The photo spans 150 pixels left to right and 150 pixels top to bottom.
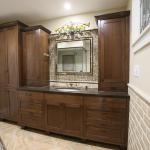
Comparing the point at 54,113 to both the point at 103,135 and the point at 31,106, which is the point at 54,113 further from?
the point at 103,135

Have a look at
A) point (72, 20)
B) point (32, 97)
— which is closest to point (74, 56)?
point (72, 20)

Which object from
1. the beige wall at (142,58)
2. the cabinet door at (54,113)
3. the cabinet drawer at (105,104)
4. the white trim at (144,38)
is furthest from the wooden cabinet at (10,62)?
the white trim at (144,38)

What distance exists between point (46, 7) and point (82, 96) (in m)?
1.76

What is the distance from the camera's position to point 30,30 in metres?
3.14

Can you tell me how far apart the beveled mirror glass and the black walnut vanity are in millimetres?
391

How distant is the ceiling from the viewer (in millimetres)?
2514

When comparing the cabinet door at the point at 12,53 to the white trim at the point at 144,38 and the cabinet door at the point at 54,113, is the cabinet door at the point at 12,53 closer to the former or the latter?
the cabinet door at the point at 54,113

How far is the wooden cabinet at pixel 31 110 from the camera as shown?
2.73 m

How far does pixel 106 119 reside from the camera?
89.3 inches

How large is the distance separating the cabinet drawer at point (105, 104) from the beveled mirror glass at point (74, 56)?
2.71 feet

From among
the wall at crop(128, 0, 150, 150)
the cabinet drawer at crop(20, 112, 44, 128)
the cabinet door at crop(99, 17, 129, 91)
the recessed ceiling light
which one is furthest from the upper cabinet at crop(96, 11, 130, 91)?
the cabinet drawer at crop(20, 112, 44, 128)

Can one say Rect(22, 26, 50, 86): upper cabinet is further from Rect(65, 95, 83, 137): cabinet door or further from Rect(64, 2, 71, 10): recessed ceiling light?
Rect(65, 95, 83, 137): cabinet door

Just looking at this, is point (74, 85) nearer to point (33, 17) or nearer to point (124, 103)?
point (124, 103)

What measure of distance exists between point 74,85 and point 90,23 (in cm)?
133
